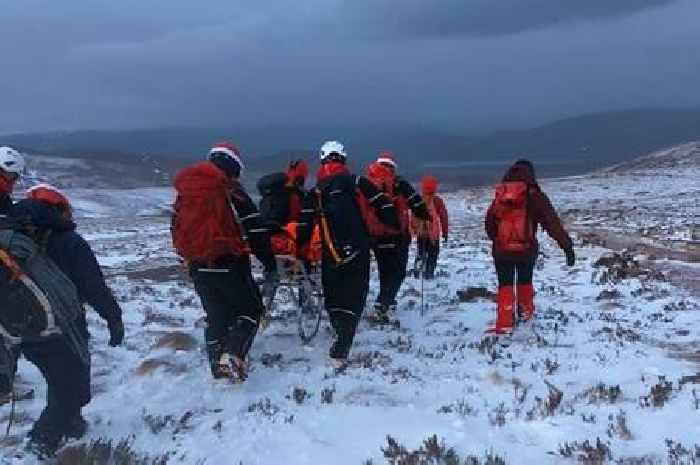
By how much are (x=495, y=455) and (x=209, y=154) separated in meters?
3.94

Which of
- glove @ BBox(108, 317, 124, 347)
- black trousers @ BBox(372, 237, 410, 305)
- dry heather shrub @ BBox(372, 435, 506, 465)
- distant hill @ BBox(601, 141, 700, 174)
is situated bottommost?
distant hill @ BBox(601, 141, 700, 174)

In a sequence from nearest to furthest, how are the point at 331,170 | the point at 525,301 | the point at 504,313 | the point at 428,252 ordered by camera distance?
the point at 331,170 → the point at 504,313 → the point at 525,301 → the point at 428,252

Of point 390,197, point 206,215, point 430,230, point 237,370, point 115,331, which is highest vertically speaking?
point 206,215

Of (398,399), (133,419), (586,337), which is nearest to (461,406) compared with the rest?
(398,399)

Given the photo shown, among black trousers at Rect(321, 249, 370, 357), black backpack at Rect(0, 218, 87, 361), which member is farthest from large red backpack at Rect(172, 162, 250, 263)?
black backpack at Rect(0, 218, 87, 361)

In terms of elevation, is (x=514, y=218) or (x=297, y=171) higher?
(x=297, y=171)

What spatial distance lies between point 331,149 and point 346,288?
1.48 metres

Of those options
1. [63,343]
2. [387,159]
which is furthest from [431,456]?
[387,159]

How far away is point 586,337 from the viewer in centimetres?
1045

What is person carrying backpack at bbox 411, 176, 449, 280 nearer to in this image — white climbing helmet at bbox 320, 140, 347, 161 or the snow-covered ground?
the snow-covered ground

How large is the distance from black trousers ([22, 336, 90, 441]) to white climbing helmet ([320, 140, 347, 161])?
4057 millimetres

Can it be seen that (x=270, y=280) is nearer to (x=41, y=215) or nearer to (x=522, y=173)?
(x=41, y=215)

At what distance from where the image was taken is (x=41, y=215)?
22.7 feet

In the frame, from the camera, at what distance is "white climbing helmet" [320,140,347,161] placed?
10273 mm
